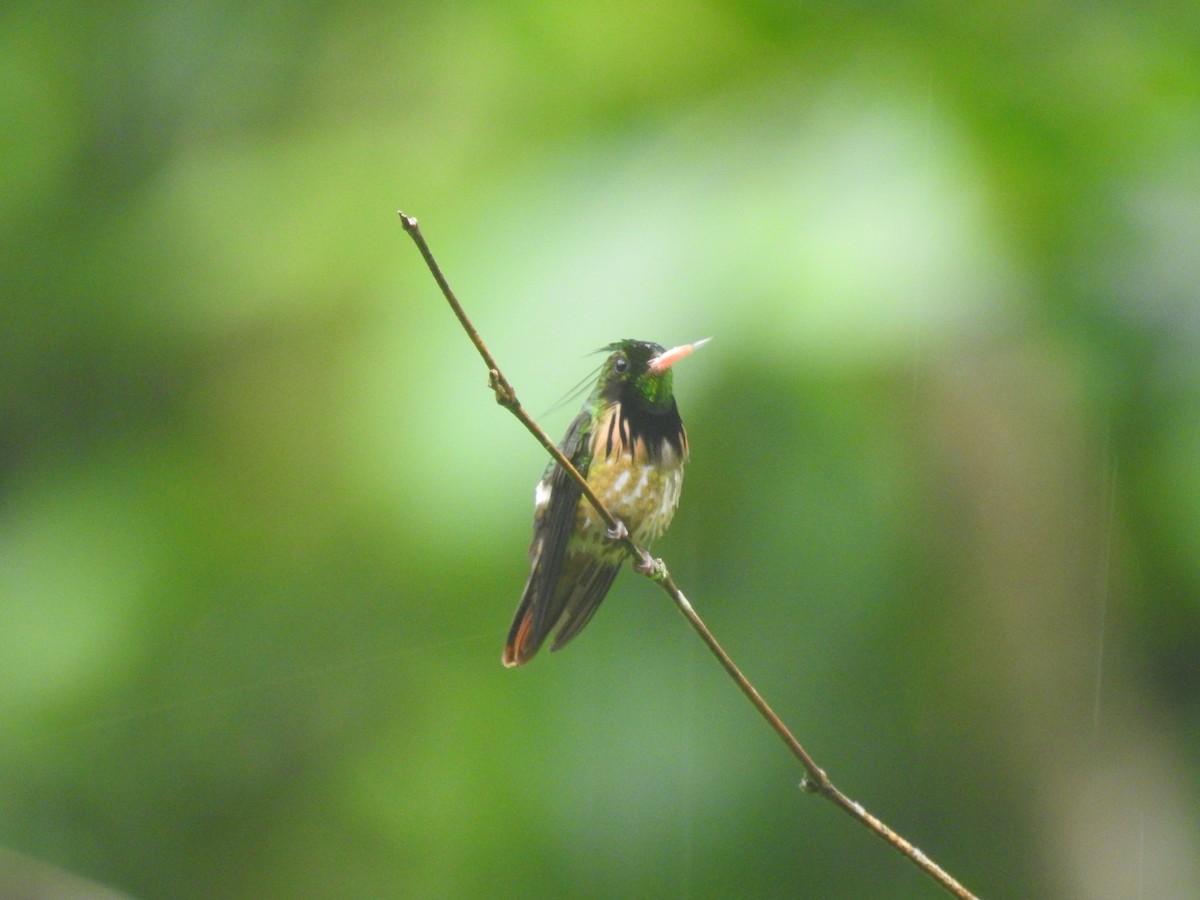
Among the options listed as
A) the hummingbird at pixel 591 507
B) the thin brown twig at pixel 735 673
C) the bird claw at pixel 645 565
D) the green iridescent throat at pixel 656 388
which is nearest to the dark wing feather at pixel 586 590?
the hummingbird at pixel 591 507

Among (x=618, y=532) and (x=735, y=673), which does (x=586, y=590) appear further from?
(x=735, y=673)

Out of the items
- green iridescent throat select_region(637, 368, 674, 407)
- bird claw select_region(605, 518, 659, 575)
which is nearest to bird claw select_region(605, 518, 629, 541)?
bird claw select_region(605, 518, 659, 575)

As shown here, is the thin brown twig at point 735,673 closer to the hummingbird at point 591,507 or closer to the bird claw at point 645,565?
the bird claw at point 645,565

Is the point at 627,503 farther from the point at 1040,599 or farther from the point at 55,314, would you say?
the point at 55,314

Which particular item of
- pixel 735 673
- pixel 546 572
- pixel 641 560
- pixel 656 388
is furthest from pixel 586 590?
pixel 735 673

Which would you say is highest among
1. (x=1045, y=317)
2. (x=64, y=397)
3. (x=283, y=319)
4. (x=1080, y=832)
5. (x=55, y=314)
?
(x=55, y=314)

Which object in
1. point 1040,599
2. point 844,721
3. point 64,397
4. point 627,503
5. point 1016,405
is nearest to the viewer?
point 627,503

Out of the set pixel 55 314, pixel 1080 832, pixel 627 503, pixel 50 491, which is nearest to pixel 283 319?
pixel 50 491
